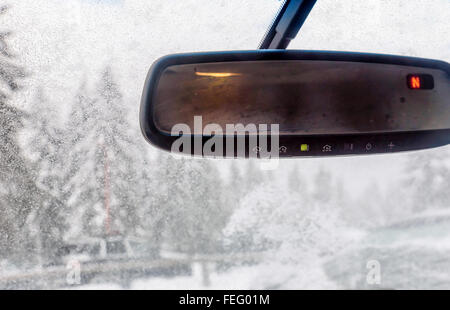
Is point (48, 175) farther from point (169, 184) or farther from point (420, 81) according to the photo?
point (420, 81)

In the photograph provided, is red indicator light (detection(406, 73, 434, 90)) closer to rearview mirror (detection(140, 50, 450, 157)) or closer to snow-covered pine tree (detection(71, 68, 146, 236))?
rearview mirror (detection(140, 50, 450, 157))

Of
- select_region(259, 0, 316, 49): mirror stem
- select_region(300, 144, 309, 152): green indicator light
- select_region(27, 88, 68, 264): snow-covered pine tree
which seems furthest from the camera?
select_region(27, 88, 68, 264): snow-covered pine tree

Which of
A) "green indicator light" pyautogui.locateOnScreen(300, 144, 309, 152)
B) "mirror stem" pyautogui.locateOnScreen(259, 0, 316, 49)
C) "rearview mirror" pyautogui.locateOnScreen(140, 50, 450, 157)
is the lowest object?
"green indicator light" pyautogui.locateOnScreen(300, 144, 309, 152)

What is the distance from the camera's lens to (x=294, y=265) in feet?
10.4

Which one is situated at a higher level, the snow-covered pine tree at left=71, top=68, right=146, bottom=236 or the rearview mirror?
the snow-covered pine tree at left=71, top=68, right=146, bottom=236

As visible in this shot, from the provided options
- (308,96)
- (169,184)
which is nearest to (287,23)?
(308,96)

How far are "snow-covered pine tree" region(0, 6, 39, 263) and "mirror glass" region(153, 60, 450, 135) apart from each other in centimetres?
218

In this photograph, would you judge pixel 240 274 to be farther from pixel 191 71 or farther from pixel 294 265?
pixel 191 71

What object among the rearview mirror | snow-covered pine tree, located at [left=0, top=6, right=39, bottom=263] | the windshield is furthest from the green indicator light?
snow-covered pine tree, located at [left=0, top=6, right=39, bottom=263]

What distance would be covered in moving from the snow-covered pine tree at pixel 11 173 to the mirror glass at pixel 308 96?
7.16 feet

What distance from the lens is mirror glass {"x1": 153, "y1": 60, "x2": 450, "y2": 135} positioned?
809mm

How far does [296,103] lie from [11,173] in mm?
2358

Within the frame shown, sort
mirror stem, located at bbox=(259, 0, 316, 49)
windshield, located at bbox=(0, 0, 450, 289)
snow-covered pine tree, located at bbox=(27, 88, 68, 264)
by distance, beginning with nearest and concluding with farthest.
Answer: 1. mirror stem, located at bbox=(259, 0, 316, 49)
2. windshield, located at bbox=(0, 0, 450, 289)
3. snow-covered pine tree, located at bbox=(27, 88, 68, 264)

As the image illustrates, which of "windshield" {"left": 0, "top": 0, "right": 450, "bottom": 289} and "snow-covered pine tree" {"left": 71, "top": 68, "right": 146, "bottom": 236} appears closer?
"windshield" {"left": 0, "top": 0, "right": 450, "bottom": 289}
